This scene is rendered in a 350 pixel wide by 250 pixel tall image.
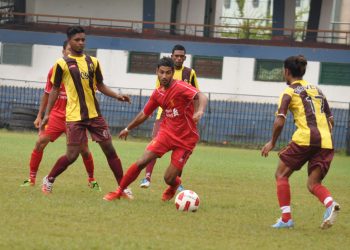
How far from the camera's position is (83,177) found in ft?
46.9

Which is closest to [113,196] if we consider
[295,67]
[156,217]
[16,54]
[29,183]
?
[156,217]

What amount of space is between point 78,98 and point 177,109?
1.22 m

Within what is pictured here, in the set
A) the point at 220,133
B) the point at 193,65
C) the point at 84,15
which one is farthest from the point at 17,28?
the point at 220,133

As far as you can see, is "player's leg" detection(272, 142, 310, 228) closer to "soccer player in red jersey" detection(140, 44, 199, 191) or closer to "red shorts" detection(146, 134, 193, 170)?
"red shorts" detection(146, 134, 193, 170)

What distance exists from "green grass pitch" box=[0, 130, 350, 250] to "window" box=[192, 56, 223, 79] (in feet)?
67.0

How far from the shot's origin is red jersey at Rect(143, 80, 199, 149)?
10773mm

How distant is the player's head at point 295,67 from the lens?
929cm

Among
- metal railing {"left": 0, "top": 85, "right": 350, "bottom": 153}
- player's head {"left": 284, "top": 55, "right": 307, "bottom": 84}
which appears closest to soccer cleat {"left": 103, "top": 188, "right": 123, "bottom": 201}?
player's head {"left": 284, "top": 55, "right": 307, "bottom": 84}

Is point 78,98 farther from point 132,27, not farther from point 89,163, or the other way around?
point 132,27

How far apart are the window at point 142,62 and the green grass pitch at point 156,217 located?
2074cm

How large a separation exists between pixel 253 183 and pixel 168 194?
13.3 feet

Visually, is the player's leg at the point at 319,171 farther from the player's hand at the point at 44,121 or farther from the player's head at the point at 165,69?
the player's hand at the point at 44,121

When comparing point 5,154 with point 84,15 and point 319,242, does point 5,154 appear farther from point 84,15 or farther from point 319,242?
point 84,15

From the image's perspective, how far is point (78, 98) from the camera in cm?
1114
